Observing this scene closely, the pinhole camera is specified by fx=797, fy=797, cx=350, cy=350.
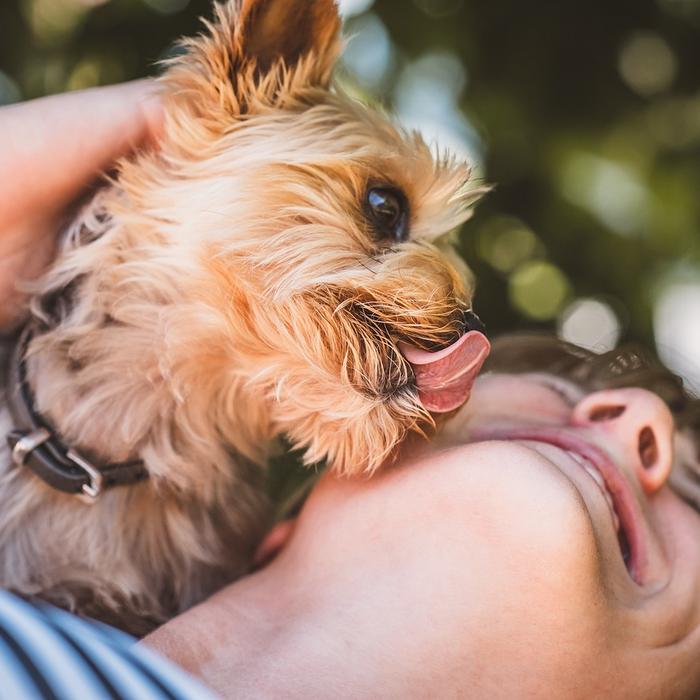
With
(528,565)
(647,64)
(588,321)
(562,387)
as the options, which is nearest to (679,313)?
(588,321)

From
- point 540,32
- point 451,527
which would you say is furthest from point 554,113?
point 451,527

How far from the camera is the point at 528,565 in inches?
43.1

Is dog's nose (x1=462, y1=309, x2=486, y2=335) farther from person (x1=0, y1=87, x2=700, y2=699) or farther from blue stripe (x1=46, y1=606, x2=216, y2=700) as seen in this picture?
blue stripe (x1=46, y1=606, x2=216, y2=700)

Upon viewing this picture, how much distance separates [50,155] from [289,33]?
49cm

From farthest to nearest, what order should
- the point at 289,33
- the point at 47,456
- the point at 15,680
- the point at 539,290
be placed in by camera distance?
the point at 539,290 < the point at 289,33 < the point at 47,456 < the point at 15,680

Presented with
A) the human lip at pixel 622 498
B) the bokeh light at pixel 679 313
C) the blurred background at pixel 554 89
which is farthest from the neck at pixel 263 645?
the bokeh light at pixel 679 313

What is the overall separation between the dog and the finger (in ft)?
0.15

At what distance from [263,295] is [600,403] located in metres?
0.62

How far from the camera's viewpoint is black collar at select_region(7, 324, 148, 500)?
1364 mm

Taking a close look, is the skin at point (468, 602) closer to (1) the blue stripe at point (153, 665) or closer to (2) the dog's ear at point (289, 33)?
(1) the blue stripe at point (153, 665)

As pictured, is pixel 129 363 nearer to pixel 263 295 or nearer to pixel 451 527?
pixel 263 295

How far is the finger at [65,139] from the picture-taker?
139cm

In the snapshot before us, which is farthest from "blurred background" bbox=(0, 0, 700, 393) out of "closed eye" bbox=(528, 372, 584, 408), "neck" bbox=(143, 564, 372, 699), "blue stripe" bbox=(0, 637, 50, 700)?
"blue stripe" bbox=(0, 637, 50, 700)

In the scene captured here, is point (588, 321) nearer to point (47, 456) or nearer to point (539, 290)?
point (539, 290)
